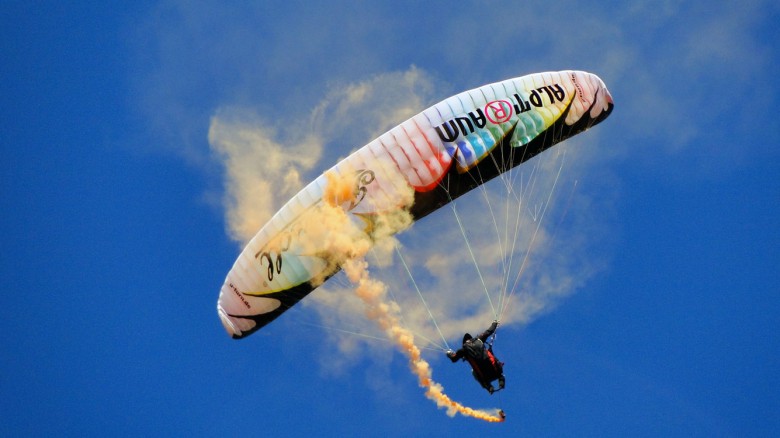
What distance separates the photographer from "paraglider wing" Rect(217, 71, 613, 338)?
24.1m

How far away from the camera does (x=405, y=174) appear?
24328 millimetres

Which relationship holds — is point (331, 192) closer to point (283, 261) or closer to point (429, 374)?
point (283, 261)

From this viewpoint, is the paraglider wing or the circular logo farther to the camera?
the circular logo

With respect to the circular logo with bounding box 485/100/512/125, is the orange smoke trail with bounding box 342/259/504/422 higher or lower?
lower

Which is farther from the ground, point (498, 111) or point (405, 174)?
point (498, 111)

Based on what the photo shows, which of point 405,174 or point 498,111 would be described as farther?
point 498,111

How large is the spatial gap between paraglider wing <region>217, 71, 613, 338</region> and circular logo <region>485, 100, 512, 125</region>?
0.10ft

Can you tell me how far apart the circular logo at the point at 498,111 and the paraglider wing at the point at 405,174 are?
0.10 ft

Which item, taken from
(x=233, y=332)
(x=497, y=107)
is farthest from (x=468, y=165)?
(x=233, y=332)

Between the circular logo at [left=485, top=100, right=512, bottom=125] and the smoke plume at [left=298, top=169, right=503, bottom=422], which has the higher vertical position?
the circular logo at [left=485, top=100, right=512, bottom=125]

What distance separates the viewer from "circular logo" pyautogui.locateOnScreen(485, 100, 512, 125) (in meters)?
25.2

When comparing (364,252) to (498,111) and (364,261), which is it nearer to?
(364,261)

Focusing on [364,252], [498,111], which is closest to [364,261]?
[364,252]

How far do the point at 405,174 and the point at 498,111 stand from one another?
3524mm
